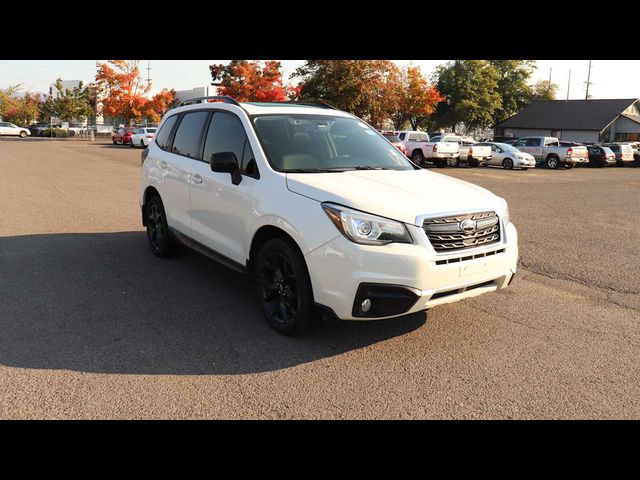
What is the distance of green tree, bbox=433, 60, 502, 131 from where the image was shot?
2191 inches

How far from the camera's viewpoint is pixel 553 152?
31172 millimetres

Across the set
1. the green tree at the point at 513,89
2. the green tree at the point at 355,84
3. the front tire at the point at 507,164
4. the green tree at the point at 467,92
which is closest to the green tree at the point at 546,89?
the green tree at the point at 513,89

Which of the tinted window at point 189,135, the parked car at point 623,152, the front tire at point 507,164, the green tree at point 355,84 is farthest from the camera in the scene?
the green tree at point 355,84

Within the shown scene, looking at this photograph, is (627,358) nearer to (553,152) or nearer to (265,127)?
(265,127)

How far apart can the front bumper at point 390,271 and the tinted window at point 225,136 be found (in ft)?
5.32

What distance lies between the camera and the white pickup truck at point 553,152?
30.6m

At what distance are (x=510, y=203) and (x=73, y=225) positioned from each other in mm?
10069

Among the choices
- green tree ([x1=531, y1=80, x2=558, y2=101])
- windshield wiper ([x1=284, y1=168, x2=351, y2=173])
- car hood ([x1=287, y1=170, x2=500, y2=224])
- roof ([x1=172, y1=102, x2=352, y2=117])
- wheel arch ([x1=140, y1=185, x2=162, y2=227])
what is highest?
green tree ([x1=531, y1=80, x2=558, y2=101])

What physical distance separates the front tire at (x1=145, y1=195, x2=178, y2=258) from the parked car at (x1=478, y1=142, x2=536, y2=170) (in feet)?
82.9

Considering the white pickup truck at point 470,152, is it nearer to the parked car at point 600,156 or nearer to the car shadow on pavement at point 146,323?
the parked car at point 600,156

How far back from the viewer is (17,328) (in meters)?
4.40

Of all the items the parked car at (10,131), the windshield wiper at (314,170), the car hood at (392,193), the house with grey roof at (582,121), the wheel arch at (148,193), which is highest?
the house with grey roof at (582,121)

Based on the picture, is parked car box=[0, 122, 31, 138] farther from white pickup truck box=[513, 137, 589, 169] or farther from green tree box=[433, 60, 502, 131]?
white pickup truck box=[513, 137, 589, 169]

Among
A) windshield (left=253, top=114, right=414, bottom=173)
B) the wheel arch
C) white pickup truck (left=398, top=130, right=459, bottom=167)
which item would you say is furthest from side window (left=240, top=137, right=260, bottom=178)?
white pickup truck (left=398, top=130, right=459, bottom=167)
